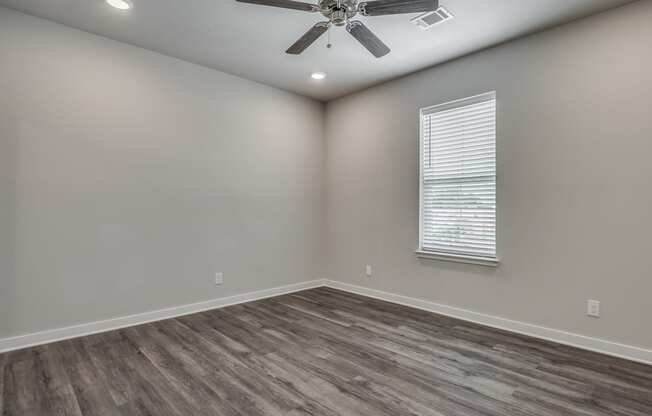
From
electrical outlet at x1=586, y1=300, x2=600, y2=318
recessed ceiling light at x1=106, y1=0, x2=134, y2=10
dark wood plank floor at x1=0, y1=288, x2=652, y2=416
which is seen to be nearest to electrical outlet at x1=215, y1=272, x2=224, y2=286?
dark wood plank floor at x1=0, y1=288, x2=652, y2=416

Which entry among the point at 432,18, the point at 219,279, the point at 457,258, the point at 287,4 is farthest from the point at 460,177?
the point at 219,279

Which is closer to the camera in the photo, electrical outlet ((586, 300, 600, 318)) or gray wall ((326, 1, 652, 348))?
gray wall ((326, 1, 652, 348))

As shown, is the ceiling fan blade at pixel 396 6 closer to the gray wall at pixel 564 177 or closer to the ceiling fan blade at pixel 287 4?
the ceiling fan blade at pixel 287 4

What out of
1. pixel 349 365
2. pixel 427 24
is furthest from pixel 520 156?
pixel 349 365

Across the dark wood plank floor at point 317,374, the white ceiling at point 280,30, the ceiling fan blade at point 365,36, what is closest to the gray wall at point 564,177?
the white ceiling at point 280,30

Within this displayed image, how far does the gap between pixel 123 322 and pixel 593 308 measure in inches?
164

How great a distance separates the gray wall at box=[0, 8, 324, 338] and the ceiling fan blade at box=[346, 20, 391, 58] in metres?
2.10

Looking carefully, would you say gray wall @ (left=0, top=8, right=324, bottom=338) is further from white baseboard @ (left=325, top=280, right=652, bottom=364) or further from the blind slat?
the blind slat

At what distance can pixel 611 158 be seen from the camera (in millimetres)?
2693

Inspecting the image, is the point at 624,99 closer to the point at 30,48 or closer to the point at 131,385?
the point at 131,385

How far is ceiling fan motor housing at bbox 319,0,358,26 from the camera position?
6.97ft

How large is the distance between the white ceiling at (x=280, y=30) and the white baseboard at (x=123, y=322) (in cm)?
267

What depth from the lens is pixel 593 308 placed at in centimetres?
277

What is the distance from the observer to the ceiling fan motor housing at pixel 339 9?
6.97ft
